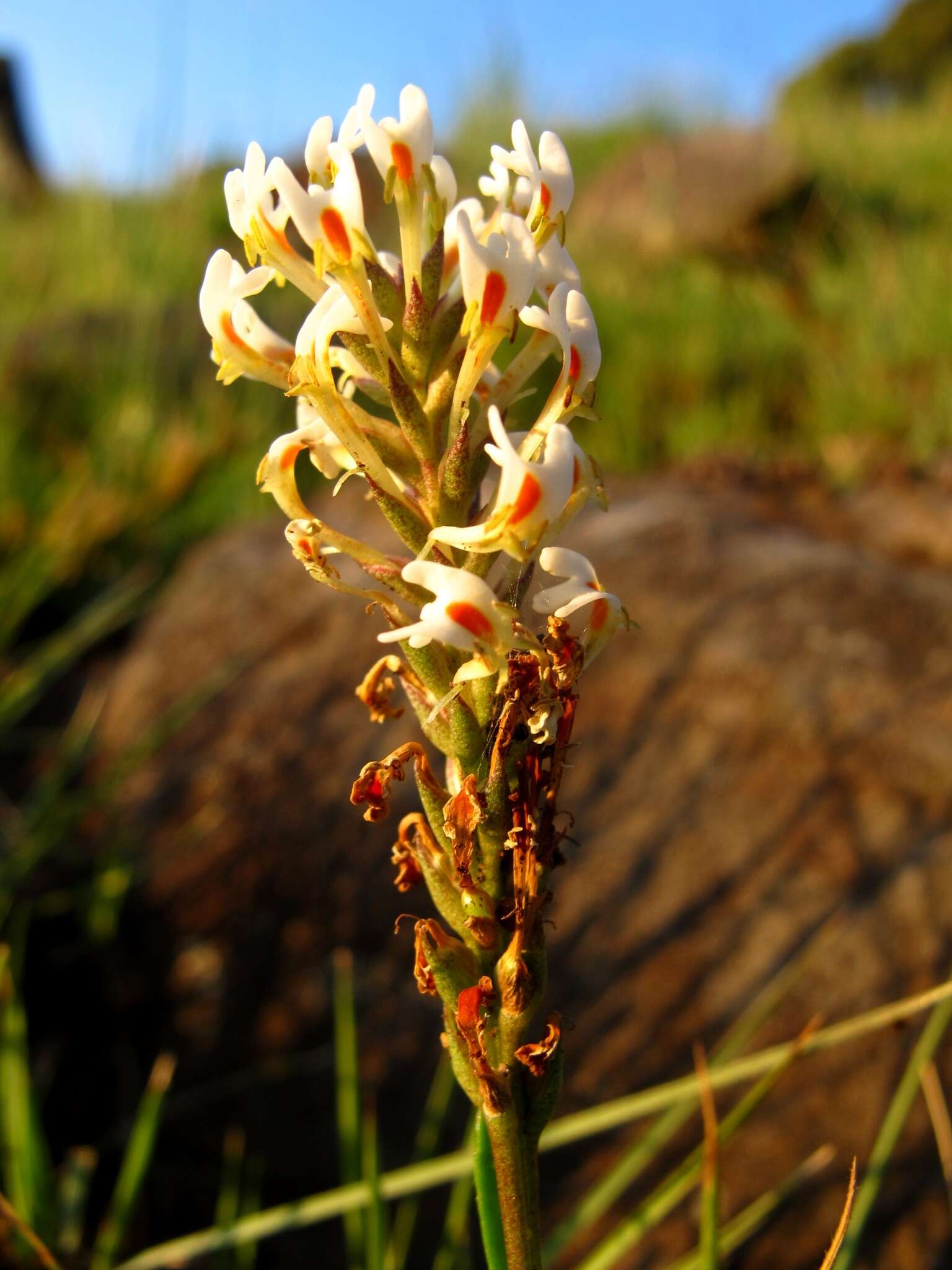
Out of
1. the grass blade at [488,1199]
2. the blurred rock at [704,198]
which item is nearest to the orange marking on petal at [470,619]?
the grass blade at [488,1199]

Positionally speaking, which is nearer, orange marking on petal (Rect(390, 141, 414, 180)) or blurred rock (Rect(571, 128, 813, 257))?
orange marking on petal (Rect(390, 141, 414, 180))

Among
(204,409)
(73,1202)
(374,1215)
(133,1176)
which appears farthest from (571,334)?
(204,409)

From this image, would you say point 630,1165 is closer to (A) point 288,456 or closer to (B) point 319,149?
(A) point 288,456

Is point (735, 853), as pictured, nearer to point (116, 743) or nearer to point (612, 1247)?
point (612, 1247)

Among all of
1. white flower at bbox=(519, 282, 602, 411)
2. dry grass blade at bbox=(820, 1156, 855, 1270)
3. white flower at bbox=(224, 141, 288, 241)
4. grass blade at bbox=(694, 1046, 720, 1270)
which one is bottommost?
grass blade at bbox=(694, 1046, 720, 1270)

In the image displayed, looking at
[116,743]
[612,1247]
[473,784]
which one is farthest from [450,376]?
[116,743]

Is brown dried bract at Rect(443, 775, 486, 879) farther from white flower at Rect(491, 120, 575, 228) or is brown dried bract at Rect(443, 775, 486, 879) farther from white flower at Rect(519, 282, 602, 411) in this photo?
white flower at Rect(491, 120, 575, 228)

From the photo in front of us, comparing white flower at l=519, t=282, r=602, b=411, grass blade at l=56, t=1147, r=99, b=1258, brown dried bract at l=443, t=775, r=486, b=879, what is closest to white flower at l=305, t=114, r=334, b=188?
white flower at l=519, t=282, r=602, b=411
